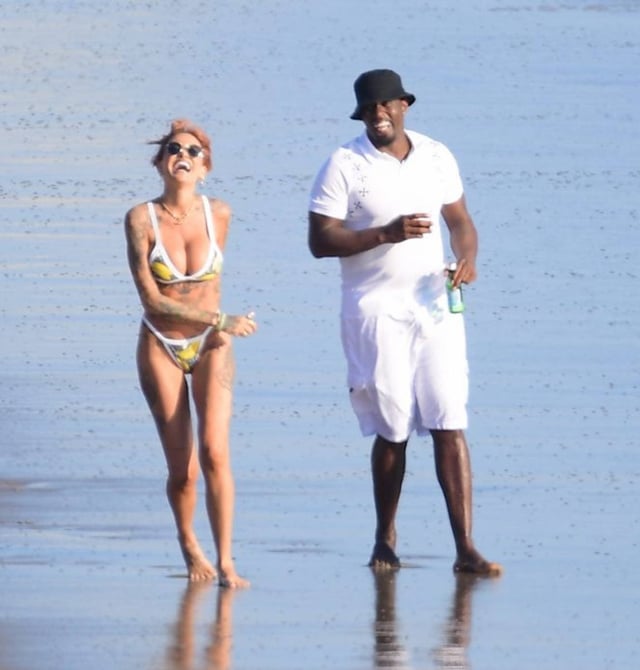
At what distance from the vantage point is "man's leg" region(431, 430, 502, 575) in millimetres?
9125

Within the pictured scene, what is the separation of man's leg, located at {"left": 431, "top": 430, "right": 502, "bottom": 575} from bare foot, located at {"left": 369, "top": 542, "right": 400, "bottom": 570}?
222mm

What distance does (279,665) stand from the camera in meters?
7.47

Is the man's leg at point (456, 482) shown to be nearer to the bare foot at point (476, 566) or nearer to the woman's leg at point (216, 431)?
the bare foot at point (476, 566)

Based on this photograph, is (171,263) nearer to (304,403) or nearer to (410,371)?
(410,371)

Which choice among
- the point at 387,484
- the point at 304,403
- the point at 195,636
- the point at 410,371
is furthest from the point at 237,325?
the point at 304,403

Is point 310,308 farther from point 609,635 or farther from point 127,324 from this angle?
point 609,635

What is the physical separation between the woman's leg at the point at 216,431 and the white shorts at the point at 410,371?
72cm

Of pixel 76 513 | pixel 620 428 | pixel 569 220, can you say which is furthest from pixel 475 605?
pixel 569 220

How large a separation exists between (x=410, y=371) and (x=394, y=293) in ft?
0.97

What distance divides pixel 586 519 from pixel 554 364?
3.34 m

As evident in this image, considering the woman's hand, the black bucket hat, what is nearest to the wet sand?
the woman's hand

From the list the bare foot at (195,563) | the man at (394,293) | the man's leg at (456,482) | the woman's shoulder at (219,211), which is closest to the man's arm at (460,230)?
the man at (394,293)

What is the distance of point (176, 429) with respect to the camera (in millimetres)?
8828

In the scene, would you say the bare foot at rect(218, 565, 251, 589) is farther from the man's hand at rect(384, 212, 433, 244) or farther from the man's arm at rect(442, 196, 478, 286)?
the man's arm at rect(442, 196, 478, 286)
